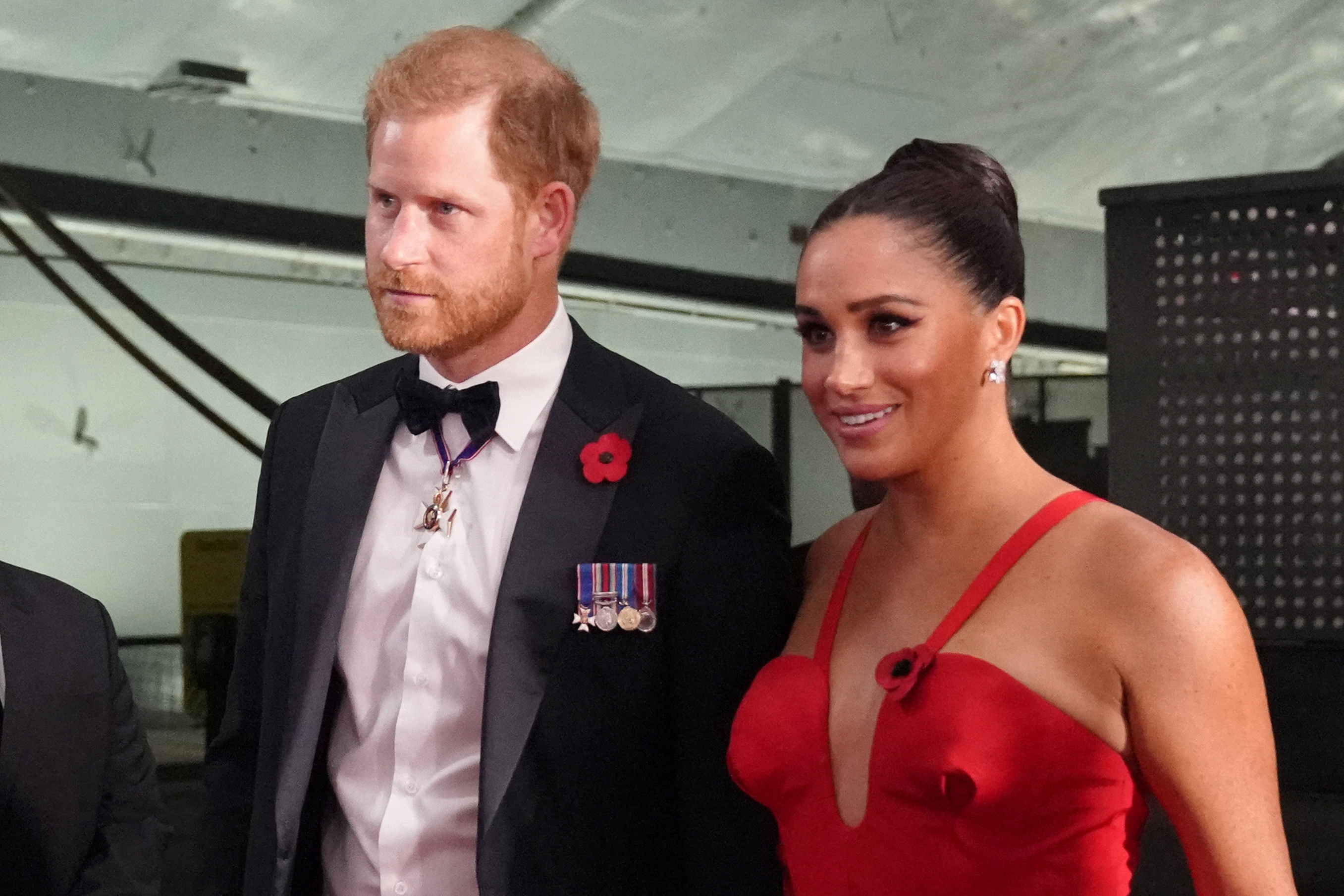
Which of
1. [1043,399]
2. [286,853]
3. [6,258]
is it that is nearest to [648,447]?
[286,853]

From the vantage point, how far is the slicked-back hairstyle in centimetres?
139

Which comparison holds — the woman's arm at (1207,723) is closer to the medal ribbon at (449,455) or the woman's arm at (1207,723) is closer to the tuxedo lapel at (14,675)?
the medal ribbon at (449,455)

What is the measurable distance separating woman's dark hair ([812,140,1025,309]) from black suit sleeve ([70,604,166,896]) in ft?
3.73

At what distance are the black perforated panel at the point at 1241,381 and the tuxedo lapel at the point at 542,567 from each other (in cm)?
121

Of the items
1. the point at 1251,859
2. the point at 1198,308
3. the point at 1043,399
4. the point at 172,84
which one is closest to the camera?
the point at 1251,859

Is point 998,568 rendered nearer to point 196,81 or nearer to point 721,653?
point 721,653

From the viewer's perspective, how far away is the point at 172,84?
147 inches

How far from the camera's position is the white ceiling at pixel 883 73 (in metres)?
3.97

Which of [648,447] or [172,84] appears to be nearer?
[648,447]

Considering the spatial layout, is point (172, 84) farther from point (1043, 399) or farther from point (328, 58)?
point (1043, 399)

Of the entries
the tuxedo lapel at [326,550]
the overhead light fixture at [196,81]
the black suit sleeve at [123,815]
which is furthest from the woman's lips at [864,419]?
the overhead light fixture at [196,81]

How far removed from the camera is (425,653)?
1400 millimetres

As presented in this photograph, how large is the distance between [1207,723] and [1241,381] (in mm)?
1296

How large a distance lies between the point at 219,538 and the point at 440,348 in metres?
2.58
